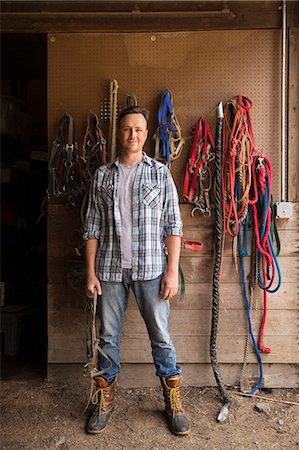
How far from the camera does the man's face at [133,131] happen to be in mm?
2154

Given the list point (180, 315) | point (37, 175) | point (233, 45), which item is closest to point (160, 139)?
point (233, 45)

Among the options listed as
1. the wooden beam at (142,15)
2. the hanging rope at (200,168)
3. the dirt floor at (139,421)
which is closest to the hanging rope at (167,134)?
the hanging rope at (200,168)

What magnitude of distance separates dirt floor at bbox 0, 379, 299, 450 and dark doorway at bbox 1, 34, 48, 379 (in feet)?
1.29

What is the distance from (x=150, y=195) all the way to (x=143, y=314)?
0.64 m

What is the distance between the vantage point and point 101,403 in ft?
7.34

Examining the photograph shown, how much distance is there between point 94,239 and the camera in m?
2.26

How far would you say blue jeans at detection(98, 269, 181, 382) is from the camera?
7.11ft

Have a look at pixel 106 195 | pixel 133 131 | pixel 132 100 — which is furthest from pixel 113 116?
pixel 106 195

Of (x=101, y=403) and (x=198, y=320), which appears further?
(x=198, y=320)

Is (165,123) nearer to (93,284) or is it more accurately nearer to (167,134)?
(167,134)

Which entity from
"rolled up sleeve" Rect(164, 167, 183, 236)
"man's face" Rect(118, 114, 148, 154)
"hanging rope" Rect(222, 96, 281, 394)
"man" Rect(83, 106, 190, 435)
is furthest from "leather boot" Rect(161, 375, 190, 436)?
"man's face" Rect(118, 114, 148, 154)

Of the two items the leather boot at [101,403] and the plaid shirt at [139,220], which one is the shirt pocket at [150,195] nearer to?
the plaid shirt at [139,220]

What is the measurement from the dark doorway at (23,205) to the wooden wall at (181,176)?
26.1 inches

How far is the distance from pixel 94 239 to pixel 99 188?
280mm
